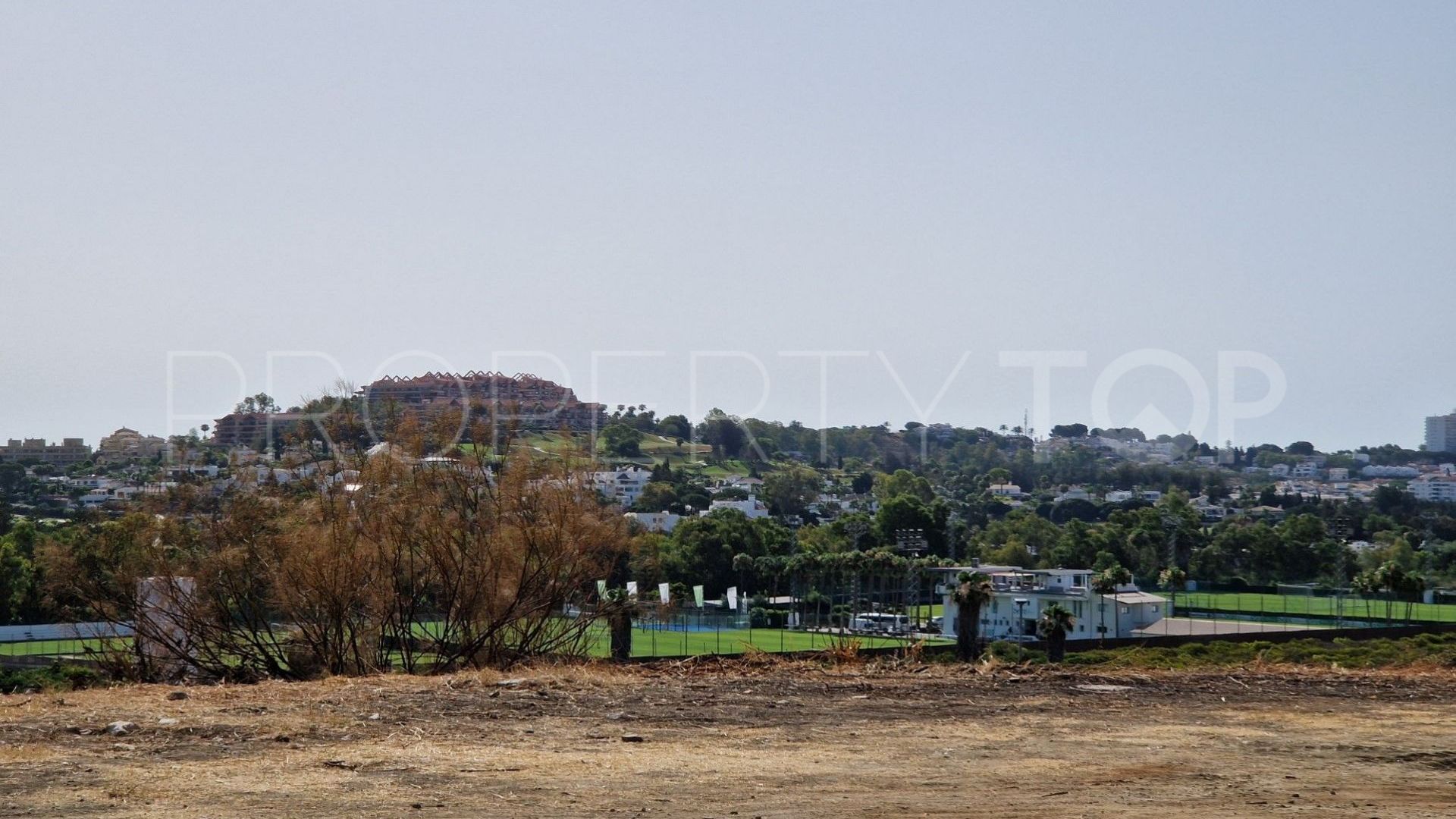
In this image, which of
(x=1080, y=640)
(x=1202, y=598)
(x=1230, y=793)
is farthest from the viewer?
(x=1202, y=598)

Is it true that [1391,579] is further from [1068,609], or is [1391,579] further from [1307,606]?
[1307,606]

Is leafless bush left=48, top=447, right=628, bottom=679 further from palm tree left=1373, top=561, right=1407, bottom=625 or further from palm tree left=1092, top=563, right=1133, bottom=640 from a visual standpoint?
palm tree left=1373, top=561, right=1407, bottom=625

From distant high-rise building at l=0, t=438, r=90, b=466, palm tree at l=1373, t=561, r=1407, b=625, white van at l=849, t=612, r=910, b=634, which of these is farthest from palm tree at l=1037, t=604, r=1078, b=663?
distant high-rise building at l=0, t=438, r=90, b=466

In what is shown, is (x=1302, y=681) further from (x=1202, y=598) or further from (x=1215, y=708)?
(x=1202, y=598)

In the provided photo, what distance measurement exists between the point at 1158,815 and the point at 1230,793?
726 mm

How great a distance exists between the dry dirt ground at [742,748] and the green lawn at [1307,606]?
51881mm

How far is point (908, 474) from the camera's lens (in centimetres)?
14338

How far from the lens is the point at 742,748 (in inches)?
344

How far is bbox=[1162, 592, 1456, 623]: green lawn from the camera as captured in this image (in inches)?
2557

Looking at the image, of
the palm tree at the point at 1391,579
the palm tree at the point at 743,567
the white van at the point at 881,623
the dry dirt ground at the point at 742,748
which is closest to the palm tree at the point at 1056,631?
the dry dirt ground at the point at 742,748

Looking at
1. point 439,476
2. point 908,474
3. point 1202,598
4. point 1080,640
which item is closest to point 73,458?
point 908,474

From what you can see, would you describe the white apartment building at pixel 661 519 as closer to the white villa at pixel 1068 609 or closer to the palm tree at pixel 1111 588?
the white villa at pixel 1068 609

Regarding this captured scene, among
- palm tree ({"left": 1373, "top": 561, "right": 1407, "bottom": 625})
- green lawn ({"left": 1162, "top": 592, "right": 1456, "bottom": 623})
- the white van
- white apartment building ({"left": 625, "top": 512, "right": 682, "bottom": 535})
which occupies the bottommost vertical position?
the white van

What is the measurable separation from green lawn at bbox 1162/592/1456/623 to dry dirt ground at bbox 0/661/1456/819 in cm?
5188
